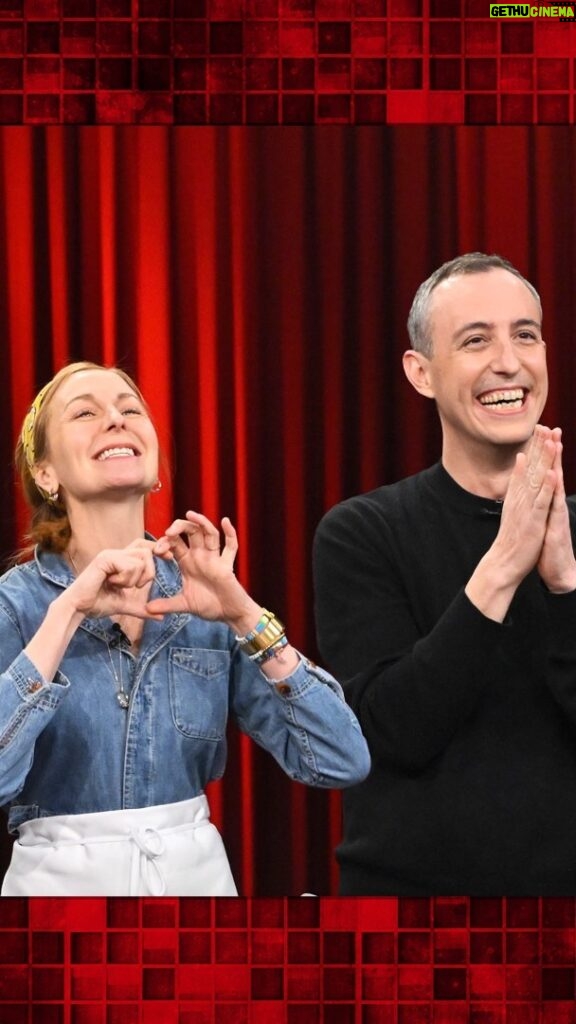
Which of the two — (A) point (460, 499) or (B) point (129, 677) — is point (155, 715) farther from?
(A) point (460, 499)

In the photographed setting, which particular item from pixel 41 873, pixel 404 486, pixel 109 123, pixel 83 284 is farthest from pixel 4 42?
pixel 41 873

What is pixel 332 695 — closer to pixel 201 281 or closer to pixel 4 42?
pixel 201 281

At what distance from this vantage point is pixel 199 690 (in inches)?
82.9

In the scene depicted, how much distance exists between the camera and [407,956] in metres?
2.30

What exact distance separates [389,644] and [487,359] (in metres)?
0.52

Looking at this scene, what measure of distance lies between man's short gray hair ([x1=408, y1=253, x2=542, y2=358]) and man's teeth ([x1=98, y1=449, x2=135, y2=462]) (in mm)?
564

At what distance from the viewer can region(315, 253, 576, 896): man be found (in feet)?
6.92

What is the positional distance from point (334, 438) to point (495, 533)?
338 millimetres

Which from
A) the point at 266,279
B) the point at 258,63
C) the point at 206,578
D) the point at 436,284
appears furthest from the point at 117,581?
the point at 258,63

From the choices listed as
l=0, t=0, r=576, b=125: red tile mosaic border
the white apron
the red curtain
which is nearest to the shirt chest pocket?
the white apron

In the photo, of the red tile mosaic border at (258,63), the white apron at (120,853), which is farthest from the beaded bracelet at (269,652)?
the red tile mosaic border at (258,63)

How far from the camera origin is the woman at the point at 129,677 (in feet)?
6.62

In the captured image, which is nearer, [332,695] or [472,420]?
[332,695]

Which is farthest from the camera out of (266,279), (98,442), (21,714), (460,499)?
(266,279)
